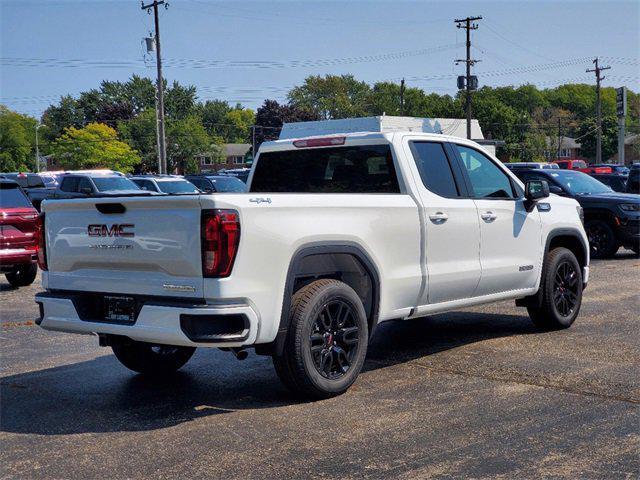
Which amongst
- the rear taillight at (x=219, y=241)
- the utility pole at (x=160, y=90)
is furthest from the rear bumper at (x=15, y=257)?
the utility pole at (x=160, y=90)

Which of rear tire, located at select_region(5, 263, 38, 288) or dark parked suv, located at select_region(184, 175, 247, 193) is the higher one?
dark parked suv, located at select_region(184, 175, 247, 193)

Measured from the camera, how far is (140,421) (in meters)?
5.54

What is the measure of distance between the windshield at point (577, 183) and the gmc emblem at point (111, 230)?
12.6 m

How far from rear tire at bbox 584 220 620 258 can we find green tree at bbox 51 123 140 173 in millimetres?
88324

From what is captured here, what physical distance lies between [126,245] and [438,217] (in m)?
2.64

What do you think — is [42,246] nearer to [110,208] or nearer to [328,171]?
[110,208]

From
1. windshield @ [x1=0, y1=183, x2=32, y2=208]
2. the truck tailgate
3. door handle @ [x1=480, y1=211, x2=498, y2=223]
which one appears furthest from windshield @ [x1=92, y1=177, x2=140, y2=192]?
the truck tailgate

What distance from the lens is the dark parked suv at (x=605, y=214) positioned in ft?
52.5

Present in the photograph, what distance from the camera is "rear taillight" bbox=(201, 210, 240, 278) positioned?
531 cm

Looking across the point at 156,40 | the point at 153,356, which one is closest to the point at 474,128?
the point at 156,40

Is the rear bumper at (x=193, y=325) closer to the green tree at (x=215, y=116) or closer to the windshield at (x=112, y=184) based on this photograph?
the windshield at (x=112, y=184)

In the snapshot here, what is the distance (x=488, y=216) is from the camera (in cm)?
759

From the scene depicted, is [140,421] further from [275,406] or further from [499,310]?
[499,310]

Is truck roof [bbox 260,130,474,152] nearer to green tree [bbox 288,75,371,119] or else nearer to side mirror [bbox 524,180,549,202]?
side mirror [bbox 524,180,549,202]
